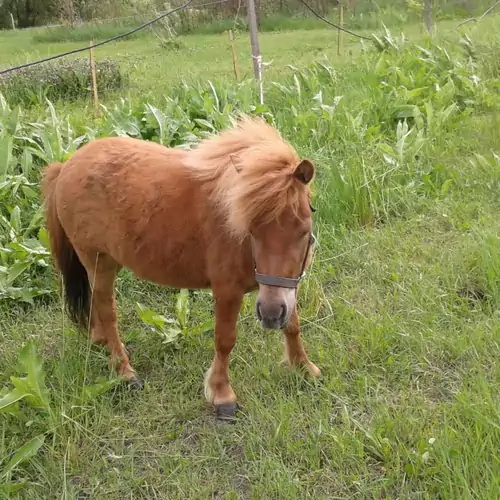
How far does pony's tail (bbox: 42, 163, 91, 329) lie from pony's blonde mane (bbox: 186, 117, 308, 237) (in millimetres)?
961

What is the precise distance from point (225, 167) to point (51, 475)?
1462 millimetres

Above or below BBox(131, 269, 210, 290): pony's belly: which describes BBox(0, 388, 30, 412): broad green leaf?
below

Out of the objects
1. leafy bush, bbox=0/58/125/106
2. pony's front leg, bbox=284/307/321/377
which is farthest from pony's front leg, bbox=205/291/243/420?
leafy bush, bbox=0/58/125/106

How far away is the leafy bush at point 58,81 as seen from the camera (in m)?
7.64

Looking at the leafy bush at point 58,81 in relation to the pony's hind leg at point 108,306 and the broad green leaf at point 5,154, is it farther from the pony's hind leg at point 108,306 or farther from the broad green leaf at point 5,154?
the pony's hind leg at point 108,306

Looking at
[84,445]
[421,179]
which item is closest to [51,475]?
[84,445]

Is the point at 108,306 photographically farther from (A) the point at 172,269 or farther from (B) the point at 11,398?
(B) the point at 11,398

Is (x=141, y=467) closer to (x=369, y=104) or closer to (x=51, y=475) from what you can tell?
(x=51, y=475)

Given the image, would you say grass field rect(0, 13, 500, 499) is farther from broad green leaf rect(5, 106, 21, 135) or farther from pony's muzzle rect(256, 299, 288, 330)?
pony's muzzle rect(256, 299, 288, 330)

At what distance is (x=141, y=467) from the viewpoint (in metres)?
2.26

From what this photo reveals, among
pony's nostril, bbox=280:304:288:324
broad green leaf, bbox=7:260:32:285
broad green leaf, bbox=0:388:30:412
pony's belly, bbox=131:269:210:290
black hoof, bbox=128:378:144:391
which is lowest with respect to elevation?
black hoof, bbox=128:378:144:391

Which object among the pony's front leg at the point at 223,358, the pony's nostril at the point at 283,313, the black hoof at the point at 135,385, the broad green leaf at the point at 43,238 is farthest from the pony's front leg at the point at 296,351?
the broad green leaf at the point at 43,238

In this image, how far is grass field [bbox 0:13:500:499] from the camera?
6.93 feet

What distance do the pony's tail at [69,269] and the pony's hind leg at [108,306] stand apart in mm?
138
